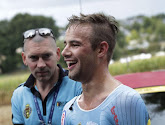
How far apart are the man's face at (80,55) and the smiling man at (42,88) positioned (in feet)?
2.30

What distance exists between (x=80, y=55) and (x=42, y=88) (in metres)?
1.00

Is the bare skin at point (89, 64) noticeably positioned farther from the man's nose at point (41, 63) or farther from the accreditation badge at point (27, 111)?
the accreditation badge at point (27, 111)

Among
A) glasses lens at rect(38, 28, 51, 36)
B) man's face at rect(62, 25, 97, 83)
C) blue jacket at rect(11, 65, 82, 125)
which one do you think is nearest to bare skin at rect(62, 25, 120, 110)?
man's face at rect(62, 25, 97, 83)

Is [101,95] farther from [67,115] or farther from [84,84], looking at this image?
[67,115]

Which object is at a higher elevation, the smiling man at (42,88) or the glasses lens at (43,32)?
the glasses lens at (43,32)

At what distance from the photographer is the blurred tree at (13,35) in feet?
120

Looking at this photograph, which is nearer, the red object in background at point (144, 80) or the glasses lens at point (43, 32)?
the glasses lens at point (43, 32)

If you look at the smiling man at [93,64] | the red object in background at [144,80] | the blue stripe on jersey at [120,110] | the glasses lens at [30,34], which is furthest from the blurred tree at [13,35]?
the blue stripe on jersey at [120,110]

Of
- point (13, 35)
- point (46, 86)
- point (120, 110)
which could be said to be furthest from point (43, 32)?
point (13, 35)

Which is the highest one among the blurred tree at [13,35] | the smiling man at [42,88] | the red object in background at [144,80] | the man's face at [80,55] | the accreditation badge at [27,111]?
the man's face at [80,55]

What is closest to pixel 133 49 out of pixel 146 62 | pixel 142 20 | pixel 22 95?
pixel 142 20

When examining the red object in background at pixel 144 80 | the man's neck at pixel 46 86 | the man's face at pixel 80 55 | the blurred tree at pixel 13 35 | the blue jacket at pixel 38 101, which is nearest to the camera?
the man's face at pixel 80 55

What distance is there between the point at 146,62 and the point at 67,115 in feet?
43.0

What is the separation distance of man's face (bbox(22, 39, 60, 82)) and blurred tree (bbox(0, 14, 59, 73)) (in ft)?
90.6
